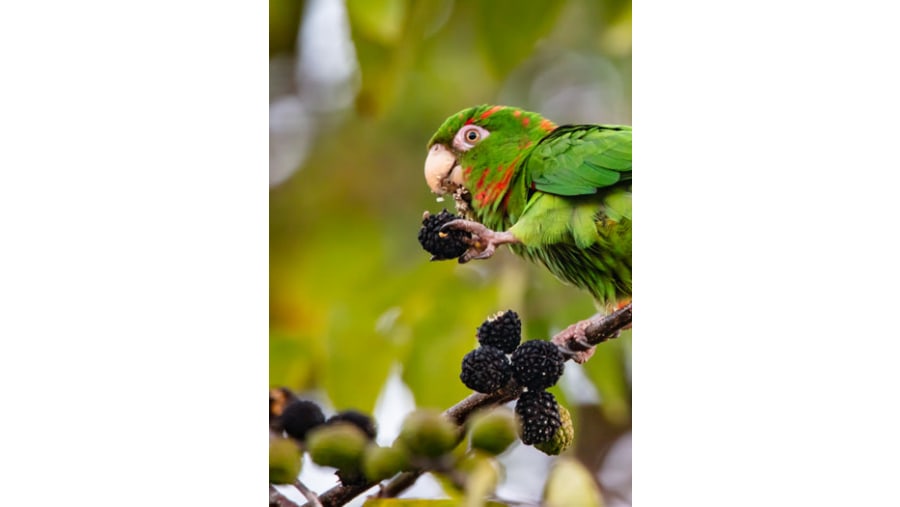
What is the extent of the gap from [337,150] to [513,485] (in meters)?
0.87

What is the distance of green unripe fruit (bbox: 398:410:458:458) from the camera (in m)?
2.19

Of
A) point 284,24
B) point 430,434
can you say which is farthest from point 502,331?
point 284,24

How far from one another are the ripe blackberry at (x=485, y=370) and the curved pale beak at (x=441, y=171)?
1.26 feet

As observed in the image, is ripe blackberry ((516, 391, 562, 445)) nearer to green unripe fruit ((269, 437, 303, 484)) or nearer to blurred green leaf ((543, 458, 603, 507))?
blurred green leaf ((543, 458, 603, 507))

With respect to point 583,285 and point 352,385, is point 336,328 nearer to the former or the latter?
point 352,385

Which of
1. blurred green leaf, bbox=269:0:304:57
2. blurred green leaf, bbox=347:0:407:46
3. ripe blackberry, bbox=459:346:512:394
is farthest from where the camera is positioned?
blurred green leaf, bbox=269:0:304:57

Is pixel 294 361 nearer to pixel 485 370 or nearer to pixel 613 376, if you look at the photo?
pixel 485 370

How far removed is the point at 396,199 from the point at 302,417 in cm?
55

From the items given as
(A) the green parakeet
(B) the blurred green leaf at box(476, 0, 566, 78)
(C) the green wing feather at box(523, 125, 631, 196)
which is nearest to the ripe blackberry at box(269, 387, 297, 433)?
(A) the green parakeet

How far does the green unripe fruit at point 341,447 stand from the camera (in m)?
2.21

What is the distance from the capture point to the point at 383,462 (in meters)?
2.20

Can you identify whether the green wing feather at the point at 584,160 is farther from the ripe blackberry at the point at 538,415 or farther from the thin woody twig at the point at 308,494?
the thin woody twig at the point at 308,494

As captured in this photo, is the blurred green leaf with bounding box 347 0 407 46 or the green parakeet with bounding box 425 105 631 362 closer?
the blurred green leaf with bounding box 347 0 407 46

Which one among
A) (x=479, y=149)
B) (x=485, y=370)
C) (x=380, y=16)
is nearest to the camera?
(x=380, y=16)
